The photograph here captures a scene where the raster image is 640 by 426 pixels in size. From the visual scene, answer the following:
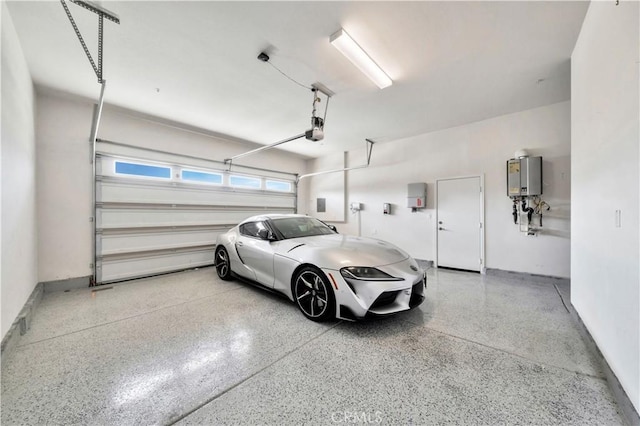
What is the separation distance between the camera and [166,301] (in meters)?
3.10

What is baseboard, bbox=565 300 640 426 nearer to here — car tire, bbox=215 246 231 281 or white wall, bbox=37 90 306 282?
car tire, bbox=215 246 231 281

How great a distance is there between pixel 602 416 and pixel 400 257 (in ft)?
5.42

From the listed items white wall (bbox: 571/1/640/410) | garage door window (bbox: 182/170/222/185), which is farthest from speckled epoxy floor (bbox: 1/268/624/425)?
garage door window (bbox: 182/170/222/185)

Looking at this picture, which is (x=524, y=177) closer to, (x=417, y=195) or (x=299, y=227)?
(x=417, y=195)

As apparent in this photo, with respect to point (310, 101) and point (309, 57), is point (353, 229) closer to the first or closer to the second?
point (310, 101)

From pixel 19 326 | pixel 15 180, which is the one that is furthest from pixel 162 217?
pixel 19 326

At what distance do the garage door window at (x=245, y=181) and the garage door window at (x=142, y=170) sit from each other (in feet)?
4.43

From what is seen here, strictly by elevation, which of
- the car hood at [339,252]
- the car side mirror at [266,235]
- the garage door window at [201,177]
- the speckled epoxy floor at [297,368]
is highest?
the garage door window at [201,177]

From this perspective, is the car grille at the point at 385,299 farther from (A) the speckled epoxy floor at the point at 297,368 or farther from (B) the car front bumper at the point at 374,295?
(A) the speckled epoxy floor at the point at 297,368

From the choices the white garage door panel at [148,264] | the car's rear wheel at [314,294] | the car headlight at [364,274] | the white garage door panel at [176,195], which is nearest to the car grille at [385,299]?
the car headlight at [364,274]

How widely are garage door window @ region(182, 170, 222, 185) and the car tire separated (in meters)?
1.80

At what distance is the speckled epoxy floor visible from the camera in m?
1.34

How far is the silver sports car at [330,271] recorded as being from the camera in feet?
7.36

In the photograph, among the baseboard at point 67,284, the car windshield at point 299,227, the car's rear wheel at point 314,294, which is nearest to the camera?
the car's rear wheel at point 314,294
